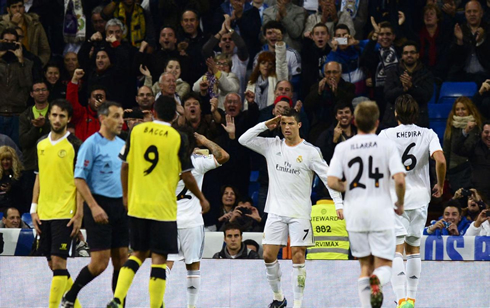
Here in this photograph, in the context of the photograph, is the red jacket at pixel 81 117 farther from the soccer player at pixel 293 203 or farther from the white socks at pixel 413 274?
the white socks at pixel 413 274

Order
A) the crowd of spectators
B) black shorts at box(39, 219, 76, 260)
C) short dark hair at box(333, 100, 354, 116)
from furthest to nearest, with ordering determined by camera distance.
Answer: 1. the crowd of spectators
2. short dark hair at box(333, 100, 354, 116)
3. black shorts at box(39, 219, 76, 260)

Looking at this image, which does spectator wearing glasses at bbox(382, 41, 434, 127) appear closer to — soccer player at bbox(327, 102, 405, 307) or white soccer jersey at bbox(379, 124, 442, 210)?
white soccer jersey at bbox(379, 124, 442, 210)

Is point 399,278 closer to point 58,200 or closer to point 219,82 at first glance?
point 58,200

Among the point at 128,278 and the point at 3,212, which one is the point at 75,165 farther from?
the point at 3,212

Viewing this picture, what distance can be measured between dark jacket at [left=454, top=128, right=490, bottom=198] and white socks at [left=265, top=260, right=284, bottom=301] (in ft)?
16.2

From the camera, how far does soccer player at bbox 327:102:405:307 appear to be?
892 cm

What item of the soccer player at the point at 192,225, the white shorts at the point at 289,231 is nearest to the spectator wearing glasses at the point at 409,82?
the white shorts at the point at 289,231

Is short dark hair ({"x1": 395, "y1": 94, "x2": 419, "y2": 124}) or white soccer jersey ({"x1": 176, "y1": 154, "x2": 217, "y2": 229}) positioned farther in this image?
white soccer jersey ({"x1": 176, "y1": 154, "x2": 217, "y2": 229})

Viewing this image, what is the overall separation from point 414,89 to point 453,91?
2251mm

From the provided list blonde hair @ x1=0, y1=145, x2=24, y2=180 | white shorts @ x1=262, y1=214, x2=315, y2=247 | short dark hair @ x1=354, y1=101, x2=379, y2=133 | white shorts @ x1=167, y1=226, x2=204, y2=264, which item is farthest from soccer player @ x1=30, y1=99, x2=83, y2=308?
blonde hair @ x1=0, y1=145, x2=24, y2=180

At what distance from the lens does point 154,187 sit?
9.35m

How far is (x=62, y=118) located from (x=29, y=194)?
225 inches

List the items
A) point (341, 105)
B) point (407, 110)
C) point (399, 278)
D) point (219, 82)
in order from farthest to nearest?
point (219, 82) < point (341, 105) < point (407, 110) < point (399, 278)

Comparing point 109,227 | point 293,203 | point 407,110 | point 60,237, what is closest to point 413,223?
point 407,110
